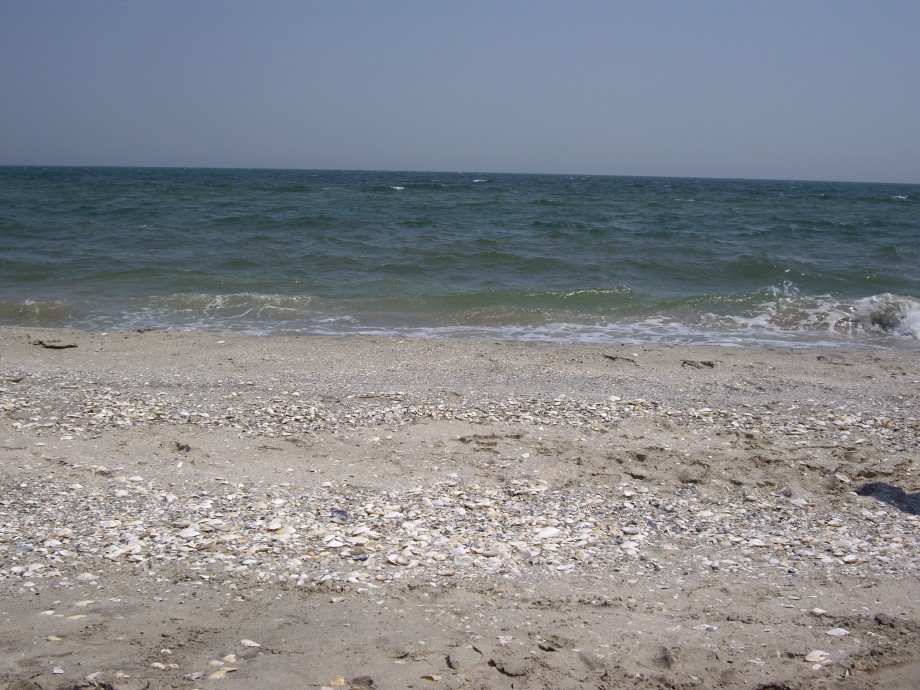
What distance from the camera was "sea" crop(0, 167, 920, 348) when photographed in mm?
11727

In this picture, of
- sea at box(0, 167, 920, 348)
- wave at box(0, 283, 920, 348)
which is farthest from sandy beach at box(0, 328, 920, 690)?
sea at box(0, 167, 920, 348)

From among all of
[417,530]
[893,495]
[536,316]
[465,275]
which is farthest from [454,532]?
[465,275]

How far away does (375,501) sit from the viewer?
4.77 metres

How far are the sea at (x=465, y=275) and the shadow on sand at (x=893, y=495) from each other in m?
5.52

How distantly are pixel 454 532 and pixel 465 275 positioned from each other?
11.7m

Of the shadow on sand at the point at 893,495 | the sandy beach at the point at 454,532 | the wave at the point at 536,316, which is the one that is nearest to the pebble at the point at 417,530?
the sandy beach at the point at 454,532

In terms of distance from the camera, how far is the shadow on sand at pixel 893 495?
4816mm

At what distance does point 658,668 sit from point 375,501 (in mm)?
2169

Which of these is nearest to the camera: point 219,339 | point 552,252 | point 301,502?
point 301,502

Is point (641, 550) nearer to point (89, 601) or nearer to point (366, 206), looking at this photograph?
point (89, 601)

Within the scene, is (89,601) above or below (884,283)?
below

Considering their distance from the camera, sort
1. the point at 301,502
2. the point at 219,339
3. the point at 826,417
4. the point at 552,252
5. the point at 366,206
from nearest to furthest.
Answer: the point at 301,502
the point at 826,417
the point at 219,339
the point at 552,252
the point at 366,206

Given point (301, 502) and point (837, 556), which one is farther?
point (301, 502)

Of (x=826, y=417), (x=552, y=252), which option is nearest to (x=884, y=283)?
(x=552, y=252)
